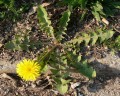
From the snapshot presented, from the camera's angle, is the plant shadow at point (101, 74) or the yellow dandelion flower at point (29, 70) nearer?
the yellow dandelion flower at point (29, 70)

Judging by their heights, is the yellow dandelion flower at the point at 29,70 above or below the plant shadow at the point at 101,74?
above

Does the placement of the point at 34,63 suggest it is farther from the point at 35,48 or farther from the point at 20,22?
the point at 20,22

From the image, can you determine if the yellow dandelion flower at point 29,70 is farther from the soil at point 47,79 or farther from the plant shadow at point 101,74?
the plant shadow at point 101,74

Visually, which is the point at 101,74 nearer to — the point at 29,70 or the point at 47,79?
the point at 47,79

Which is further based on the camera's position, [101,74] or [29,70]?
[101,74]

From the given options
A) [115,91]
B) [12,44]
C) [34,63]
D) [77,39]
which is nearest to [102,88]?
[115,91]

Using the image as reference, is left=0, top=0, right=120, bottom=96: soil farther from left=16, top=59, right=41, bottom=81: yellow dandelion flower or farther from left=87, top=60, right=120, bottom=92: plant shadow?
left=16, top=59, right=41, bottom=81: yellow dandelion flower

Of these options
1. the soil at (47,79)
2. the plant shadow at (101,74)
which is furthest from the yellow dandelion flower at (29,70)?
the plant shadow at (101,74)

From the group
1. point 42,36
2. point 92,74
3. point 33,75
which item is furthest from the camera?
point 42,36

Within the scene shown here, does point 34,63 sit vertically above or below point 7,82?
above

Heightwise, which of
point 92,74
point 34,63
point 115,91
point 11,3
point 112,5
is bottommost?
point 115,91

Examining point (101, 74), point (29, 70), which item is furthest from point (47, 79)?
point (101, 74)
